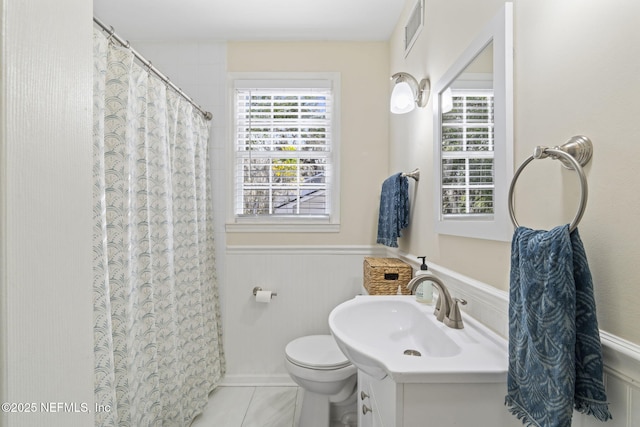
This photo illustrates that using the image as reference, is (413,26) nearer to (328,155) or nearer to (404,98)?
(404,98)

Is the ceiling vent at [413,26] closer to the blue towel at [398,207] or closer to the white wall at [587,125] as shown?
the white wall at [587,125]

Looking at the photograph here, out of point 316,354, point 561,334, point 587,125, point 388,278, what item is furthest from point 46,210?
point 316,354

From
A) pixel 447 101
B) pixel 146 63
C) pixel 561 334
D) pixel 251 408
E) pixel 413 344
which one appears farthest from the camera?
pixel 251 408

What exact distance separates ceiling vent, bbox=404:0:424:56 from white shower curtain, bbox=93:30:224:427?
1337 mm

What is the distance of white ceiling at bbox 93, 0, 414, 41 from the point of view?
6.40ft

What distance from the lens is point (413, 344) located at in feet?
4.00

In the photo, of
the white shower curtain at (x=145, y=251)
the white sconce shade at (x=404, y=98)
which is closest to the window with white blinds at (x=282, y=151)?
the white shower curtain at (x=145, y=251)

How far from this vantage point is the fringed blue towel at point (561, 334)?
586 mm

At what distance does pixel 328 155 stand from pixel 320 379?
1.45 m

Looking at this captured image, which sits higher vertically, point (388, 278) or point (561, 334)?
point (561, 334)

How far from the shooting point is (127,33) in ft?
7.42

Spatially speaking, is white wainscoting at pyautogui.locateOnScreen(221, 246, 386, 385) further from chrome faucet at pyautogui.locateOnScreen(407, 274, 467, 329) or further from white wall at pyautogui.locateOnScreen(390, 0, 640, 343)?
white wall at pyautogui.locateOnScreen(390, 0, 640, 343)

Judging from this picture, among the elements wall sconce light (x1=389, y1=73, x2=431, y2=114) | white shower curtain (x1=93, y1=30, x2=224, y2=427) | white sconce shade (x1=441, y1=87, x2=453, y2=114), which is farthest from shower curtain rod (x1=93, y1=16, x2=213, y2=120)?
white sconce shade (x1=441, y1=87, x2=453, y2=114)

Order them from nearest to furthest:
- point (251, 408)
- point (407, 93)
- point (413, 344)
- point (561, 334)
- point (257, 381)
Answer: point (561, 334)
point (413, 344)
point (407, 93)
point (251, 408)
point (257, 381)
